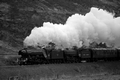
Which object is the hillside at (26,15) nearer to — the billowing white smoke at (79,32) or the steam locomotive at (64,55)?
the billowing white smoke at (79,32)

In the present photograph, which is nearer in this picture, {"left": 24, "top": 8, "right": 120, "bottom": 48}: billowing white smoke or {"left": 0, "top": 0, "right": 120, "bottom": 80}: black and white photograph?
{"left": 0, "top": 0, "right": 120, "bottom": 80}: black and white photograph

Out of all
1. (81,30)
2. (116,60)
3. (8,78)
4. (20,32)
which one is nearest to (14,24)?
(20,32)

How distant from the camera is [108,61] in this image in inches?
1625

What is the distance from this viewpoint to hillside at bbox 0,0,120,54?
56.2 m

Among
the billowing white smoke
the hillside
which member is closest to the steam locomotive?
the billowing white smoke

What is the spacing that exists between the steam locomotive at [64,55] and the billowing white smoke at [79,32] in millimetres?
1310

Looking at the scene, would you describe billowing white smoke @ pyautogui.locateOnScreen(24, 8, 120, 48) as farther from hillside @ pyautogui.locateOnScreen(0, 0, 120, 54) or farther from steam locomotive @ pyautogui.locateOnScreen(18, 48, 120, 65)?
hillside @ pyautogui.locateOnScreen(0, 0, 120, 54)

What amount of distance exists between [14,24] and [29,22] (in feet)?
15.3

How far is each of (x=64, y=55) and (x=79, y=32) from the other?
227 inches

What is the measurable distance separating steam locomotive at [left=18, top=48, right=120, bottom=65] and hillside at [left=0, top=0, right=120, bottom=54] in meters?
18.1

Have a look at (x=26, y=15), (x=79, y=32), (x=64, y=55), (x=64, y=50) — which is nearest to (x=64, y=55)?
(x=64, y=55)

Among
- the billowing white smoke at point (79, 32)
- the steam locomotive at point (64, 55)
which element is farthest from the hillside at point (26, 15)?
the steam locomotive at point (64, 55)

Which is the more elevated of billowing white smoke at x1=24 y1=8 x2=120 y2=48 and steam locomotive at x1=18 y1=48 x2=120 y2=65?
billowing white smoke at x1=24 y1=8 x2=120 y2=48

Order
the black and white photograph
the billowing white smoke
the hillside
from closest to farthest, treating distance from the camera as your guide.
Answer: the black and white photograph
the billowing white smoke
the hillside
